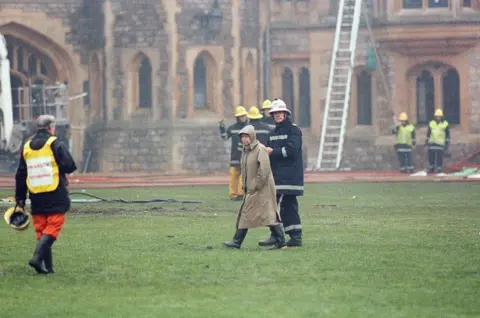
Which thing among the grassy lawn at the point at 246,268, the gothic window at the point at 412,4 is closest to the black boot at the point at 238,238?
the grassy lawn at the point at 246,268

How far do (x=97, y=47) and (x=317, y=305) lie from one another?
27411 mm

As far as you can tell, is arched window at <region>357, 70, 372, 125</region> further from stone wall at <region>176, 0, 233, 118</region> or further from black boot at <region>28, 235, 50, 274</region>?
black boot at <region>28, 235, 50, 274</region>

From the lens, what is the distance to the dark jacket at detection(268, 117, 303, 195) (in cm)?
1536

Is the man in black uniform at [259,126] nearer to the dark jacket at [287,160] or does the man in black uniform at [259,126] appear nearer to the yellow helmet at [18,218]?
the dark jacket at [287,160]

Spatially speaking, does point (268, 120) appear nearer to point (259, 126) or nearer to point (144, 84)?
point (259, 126)

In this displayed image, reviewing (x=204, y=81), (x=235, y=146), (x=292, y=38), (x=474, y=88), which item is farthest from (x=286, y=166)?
(x=292, y=38)

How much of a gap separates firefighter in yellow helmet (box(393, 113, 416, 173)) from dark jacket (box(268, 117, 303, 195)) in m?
19.7

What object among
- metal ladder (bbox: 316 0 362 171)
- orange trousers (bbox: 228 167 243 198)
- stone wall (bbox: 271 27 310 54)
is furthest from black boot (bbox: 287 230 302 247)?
stone wall (bbox: 271 27 310 54)

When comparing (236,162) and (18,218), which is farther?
(236,162)

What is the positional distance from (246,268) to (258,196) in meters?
1.99

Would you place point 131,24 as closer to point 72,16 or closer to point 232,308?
point 72,16

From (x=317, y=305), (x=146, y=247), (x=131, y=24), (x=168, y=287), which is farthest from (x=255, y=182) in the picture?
(x=131, y=24)

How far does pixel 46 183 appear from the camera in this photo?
41.8 feet

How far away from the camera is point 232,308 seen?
10.5 meters
